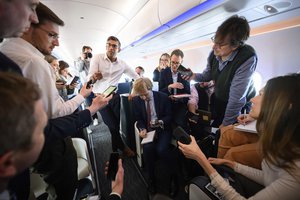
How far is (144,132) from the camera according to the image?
2074 mm

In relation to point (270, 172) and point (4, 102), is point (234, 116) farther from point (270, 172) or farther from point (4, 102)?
point (4, 102)

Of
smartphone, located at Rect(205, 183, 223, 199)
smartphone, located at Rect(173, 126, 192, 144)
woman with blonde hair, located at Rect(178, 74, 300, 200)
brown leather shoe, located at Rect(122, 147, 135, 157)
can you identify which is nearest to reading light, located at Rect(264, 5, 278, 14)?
woman with blonde hair, located at Rect(178, 74, 300, 200)

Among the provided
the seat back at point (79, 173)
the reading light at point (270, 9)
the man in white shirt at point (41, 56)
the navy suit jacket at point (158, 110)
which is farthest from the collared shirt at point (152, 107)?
the reading light at point (270, 9)

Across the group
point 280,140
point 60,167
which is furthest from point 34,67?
point 280,140

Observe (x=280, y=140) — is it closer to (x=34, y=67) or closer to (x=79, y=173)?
(x=34, y=67)

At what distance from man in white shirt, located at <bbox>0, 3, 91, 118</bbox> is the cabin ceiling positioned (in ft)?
5.25

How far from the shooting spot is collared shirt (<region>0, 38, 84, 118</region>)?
94 cm

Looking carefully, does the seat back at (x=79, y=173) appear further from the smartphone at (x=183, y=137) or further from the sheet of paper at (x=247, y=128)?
the sheet of paper at (x=247, y=128)

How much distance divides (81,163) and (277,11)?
8.18 feet

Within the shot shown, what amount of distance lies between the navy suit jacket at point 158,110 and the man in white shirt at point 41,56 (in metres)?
1.11

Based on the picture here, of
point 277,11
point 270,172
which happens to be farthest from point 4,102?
point 277,11

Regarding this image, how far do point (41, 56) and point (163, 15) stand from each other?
220 centimetres

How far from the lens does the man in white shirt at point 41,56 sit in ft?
3.11

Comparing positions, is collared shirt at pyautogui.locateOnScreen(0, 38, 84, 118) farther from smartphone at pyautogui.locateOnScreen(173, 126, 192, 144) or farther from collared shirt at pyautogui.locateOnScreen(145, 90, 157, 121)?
collared shirt at pyautogui.locateOnScreen(145, 90, 157, 121)
